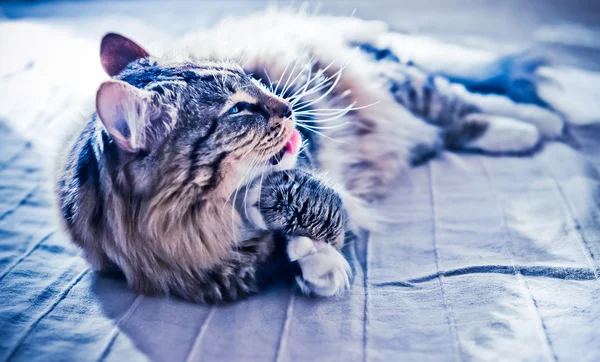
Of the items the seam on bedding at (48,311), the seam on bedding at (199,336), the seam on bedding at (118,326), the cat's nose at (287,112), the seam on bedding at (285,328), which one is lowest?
the seam on bedding at (48,311)

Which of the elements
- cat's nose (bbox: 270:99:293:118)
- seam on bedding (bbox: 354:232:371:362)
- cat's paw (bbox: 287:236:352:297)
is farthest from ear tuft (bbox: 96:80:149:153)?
seam on bedding (bbox: 354:232:371:362)

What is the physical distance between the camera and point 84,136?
1150 mm

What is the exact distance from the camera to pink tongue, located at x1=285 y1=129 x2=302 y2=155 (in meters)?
1.17

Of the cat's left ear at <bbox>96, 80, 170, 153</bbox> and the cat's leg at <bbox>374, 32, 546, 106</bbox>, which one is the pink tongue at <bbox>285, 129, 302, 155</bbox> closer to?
the cat's left ear at <bbox>96, 80, 170, 153</bbox>

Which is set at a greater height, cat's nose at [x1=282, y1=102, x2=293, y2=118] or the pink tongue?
cat's nose at [x1=282, y1=102, x2=293, y2=118]

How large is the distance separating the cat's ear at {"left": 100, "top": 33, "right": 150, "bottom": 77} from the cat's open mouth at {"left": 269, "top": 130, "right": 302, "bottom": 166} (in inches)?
16.9

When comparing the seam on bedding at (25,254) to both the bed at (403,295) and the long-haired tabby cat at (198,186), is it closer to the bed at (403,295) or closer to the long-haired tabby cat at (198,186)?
the bed at (403,295)

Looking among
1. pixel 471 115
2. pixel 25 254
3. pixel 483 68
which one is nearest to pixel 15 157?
pixel 25 254

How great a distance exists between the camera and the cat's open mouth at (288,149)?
1.16 m

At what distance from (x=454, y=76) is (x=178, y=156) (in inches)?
51.4

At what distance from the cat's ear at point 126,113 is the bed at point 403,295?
1.20 ft

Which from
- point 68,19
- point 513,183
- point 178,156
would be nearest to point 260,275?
point 178,156

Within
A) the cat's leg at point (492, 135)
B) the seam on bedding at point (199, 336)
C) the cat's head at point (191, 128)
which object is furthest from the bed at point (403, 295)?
the cat's head at point (191, 128)

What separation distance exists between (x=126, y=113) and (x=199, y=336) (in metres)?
0.47
